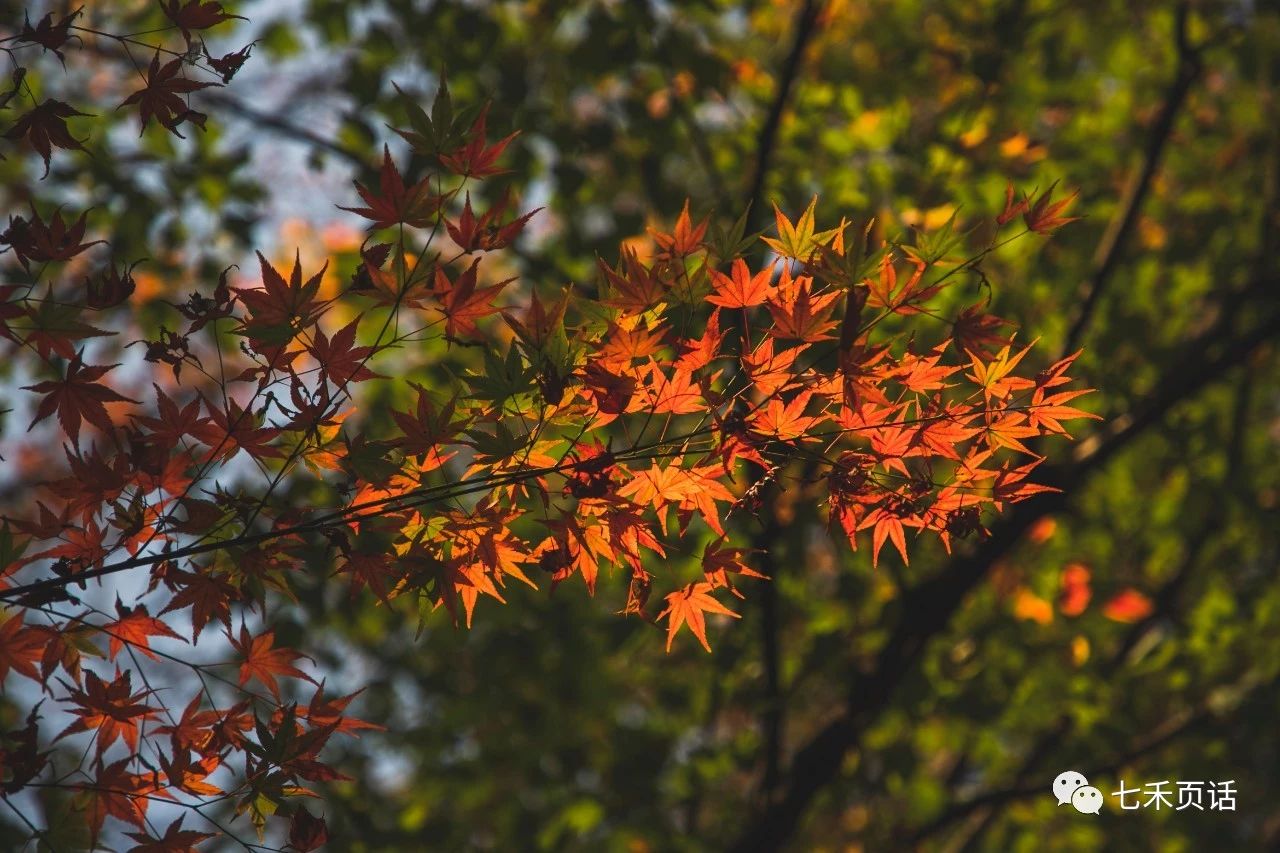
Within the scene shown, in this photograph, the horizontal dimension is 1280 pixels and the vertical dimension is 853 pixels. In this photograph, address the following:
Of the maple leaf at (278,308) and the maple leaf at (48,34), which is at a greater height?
the maple leaf at (48,34)

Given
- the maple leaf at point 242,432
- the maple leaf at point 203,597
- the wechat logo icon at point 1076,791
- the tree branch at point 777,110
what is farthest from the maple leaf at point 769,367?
the wechat logo icon at point 1076,791

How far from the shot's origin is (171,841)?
52.3 inches

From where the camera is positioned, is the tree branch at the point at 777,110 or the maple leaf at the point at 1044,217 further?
the tree branch at the point at 777,110

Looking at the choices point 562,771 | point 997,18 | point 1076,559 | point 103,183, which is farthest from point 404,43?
point 1076,559

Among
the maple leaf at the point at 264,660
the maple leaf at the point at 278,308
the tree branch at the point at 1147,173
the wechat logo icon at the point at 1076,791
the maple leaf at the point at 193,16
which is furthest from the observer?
the wechat logo icon at the point at 1076,791

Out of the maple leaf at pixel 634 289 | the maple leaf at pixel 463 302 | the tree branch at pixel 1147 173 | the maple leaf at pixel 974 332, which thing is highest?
the tree branch at pixel 1147 173

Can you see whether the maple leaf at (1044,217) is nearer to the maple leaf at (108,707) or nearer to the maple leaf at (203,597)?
the maple leaf at (203,597)

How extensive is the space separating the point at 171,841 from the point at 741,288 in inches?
38.5

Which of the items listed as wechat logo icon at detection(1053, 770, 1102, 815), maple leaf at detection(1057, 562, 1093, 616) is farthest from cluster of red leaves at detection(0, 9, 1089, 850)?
maple leaf at detection(1057, 562, 1093, 616)

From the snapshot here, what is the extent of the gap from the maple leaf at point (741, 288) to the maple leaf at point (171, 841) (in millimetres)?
912

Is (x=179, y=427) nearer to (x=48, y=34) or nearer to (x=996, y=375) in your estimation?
(x=48, y=34)

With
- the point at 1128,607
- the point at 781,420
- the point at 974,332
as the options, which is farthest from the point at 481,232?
the point at 1128,607

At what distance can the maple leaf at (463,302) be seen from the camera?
127cm

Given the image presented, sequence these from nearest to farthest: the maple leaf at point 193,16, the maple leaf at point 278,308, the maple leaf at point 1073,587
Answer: the maple leaf at point 278,308 < the maple leaf at point 193,16 < the maple leaf at point 1073,587
